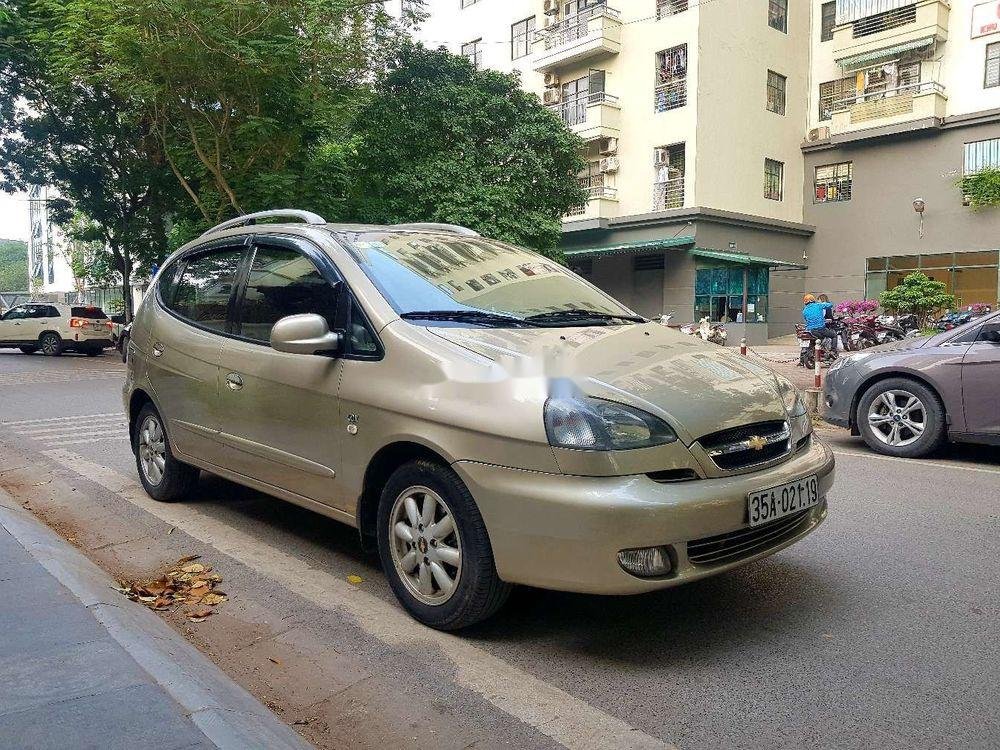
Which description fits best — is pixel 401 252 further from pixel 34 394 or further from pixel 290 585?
pixel 34 394

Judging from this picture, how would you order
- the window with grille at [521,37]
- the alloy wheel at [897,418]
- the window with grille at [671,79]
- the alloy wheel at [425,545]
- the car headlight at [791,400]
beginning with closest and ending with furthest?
the alloy wheel at [425,545]
the car headlight at [791,400]
the alloy wheel at [897,418]
the window with grille at [671,79]
the window with grille at [521,37]

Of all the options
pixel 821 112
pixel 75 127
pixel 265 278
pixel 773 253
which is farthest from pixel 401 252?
pixel 821 112

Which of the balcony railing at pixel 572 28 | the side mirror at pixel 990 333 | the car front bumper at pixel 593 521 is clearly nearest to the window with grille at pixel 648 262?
the balcony railing at pixel 572 28

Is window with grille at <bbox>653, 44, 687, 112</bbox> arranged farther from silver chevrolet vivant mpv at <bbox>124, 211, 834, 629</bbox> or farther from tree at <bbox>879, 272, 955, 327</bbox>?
silver chevrolet vivant mpv at <bbox>124, 211, 834, 629</bbox>

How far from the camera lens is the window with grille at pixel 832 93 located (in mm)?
26938

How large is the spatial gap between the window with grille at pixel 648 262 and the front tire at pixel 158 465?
2274 centimetres

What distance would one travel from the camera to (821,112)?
1096 inches

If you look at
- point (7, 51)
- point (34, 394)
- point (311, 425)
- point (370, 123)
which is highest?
point (7, 51)

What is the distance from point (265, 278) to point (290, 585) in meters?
1.59

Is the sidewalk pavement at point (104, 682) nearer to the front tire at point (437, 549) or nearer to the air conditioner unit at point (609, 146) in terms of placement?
the front tire at point (437, 549)

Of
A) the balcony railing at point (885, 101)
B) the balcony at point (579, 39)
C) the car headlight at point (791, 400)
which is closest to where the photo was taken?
the car headlight at point (791, 400)

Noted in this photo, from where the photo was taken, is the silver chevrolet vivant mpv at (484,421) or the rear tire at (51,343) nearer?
the silver chevrolet vivant mpv at (484,421)

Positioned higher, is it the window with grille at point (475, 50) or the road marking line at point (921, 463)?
the window with grille at point (475, 50)

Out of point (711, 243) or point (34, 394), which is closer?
point (34, 394)
